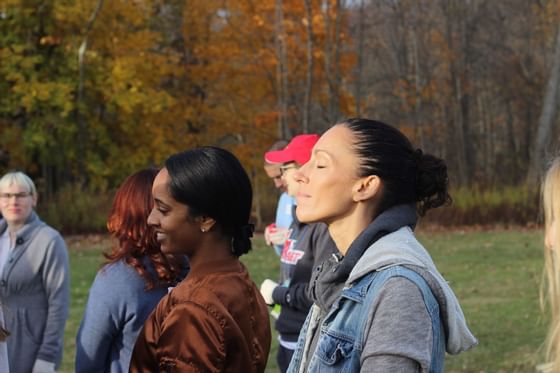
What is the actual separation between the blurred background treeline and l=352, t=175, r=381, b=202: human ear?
24278 millimetres

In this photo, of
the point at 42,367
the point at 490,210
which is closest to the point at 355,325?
the point at 42,367

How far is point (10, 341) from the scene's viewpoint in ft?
18.5

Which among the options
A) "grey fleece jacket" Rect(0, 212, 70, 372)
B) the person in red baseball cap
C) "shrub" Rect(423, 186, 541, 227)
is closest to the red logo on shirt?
the person in red baseball cap

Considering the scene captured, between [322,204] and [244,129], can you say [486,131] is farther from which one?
[322,204]

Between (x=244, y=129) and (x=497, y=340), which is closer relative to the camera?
(x=497, y=340)

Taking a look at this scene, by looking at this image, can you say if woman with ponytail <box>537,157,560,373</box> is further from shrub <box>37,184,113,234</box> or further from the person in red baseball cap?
shrub <box>37,184,113,234</box>

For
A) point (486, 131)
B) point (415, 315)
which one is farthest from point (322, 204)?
point (486, 131)

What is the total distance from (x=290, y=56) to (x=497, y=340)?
79.0ft

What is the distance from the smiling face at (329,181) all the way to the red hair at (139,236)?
1321 mm

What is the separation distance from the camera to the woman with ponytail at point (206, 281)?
3.10 m

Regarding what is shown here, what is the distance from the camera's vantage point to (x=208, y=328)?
3090mm

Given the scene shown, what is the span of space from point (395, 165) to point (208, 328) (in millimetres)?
843

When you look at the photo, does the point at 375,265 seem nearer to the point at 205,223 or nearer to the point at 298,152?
the point at 205,223

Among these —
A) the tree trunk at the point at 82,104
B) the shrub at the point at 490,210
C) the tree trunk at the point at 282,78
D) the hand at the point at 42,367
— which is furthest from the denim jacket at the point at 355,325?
the tree trunk at the point at 282,78
